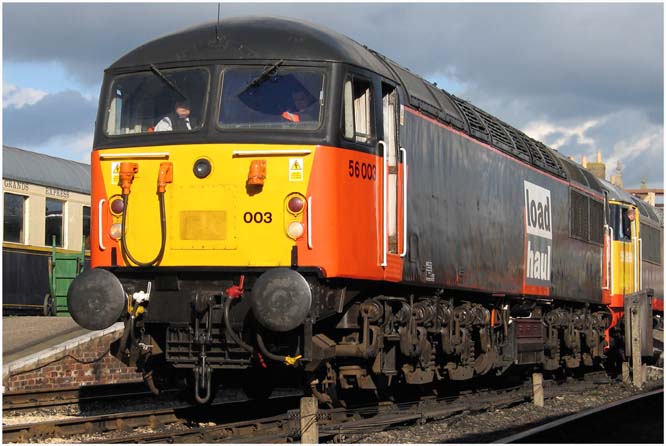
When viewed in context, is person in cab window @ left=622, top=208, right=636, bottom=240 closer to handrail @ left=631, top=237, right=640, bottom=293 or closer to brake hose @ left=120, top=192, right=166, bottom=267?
handrail @ left=631, top=237, right=640, bottom=293

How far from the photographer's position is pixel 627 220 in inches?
955

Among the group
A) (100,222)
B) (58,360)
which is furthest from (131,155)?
(58,360)

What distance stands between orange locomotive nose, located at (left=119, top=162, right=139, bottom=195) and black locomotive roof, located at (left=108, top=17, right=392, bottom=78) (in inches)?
45.7

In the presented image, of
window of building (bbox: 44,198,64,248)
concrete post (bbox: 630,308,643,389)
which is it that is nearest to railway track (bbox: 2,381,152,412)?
window of building (bbox: 44,198,64,248)

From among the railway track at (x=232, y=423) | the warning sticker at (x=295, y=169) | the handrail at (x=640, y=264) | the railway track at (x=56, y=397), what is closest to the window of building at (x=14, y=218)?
the railway track at (x=56, y=397)

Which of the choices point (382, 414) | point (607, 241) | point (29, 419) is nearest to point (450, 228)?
point (382, 414)

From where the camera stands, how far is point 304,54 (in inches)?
433

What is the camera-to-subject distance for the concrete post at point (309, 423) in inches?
419

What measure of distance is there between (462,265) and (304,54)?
4.43 meters

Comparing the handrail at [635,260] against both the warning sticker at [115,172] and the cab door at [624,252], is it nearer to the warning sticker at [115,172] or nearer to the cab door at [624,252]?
the cab door at [624,252]

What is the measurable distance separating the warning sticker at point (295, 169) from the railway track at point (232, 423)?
8.92 feet

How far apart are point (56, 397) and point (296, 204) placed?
290 inches

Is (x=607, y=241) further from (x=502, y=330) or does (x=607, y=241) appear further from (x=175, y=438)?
(x=175, y=438)

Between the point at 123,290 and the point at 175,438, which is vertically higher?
the point at 123,290
